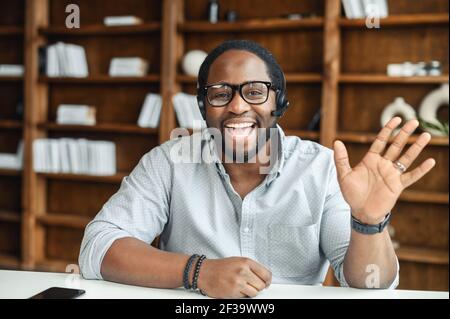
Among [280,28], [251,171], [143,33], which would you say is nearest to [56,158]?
[143,33]

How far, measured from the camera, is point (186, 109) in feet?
10.2

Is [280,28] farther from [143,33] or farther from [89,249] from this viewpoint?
[89,249]

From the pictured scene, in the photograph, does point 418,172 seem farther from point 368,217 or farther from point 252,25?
point 252,25

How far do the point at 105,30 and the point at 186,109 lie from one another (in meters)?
0.79

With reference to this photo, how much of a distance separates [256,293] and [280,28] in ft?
7.67

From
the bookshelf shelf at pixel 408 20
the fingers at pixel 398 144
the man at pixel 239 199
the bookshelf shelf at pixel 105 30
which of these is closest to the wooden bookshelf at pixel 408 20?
the bookshelf shelf at pixel 408 20

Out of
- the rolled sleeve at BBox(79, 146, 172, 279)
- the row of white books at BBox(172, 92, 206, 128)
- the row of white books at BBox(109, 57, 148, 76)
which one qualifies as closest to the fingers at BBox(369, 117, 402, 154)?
the rolled sleeve at BBox(79, 146, 172, 279)

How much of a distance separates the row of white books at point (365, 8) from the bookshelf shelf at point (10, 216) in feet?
8.54

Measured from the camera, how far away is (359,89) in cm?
298

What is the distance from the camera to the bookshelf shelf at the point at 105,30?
126 inches

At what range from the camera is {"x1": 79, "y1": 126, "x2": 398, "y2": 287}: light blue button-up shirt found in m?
1.27

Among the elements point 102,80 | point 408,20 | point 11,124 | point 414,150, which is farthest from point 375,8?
point 11,124

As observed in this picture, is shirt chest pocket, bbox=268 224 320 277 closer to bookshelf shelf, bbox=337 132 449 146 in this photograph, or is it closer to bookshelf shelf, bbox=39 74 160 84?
bookshelf shelf, bbox=337 132 449 146

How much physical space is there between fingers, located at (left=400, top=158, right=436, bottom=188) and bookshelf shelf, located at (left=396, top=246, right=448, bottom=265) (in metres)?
1.97
